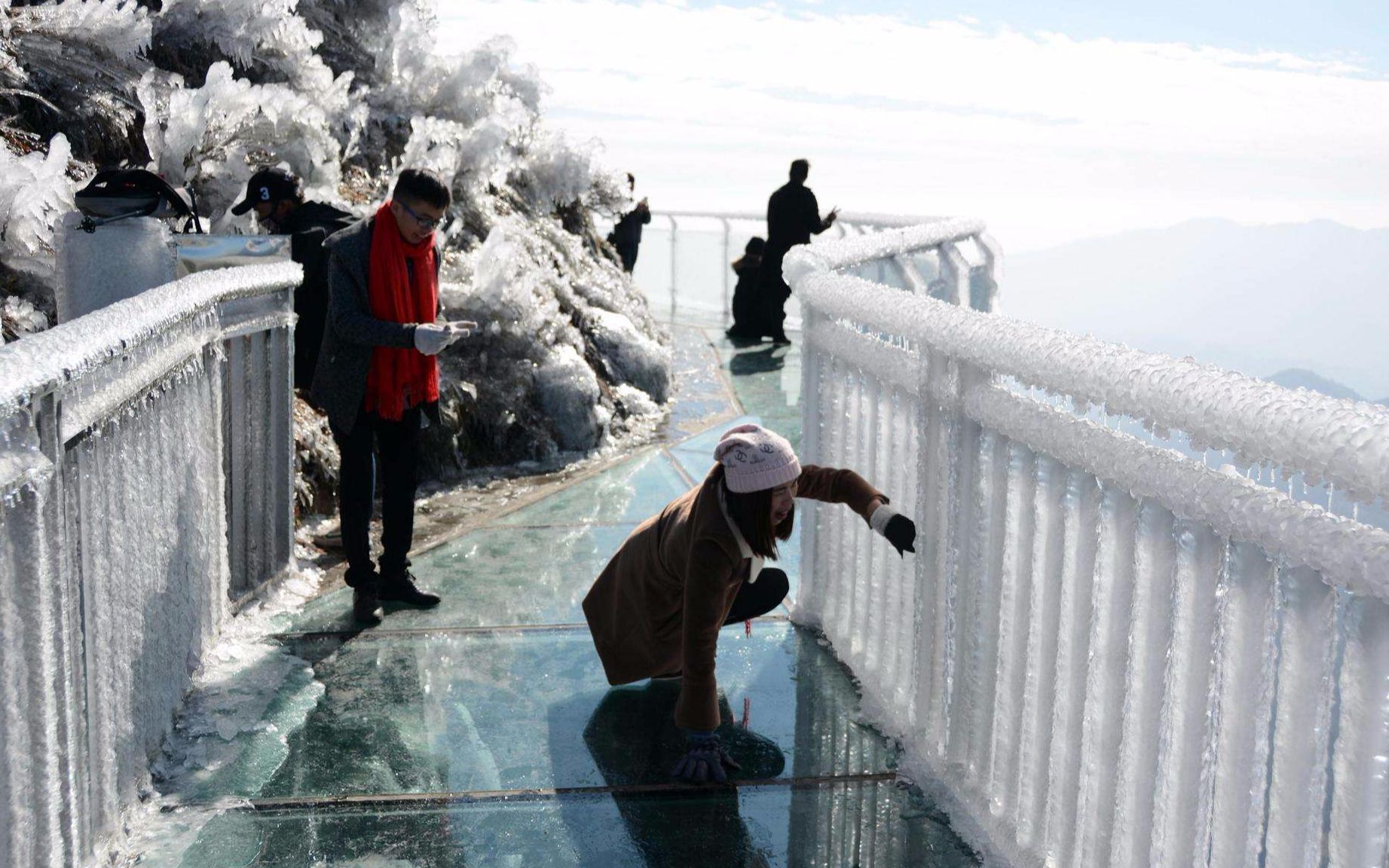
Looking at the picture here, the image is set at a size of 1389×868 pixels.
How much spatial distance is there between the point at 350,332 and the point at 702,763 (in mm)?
2104

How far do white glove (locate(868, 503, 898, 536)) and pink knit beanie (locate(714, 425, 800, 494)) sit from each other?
25 cm

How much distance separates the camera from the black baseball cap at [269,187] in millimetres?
5648

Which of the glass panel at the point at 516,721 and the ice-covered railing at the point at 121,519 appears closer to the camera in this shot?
the ice-covered railing at the point at 121,519

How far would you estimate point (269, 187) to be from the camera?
5652mm

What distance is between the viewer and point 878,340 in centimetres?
385

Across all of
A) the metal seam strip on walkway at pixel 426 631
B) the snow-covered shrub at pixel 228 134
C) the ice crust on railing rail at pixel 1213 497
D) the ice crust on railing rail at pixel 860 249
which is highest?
the snow-covered shrub at pixel 228 134

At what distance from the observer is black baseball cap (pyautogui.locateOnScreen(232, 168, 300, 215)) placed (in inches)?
222

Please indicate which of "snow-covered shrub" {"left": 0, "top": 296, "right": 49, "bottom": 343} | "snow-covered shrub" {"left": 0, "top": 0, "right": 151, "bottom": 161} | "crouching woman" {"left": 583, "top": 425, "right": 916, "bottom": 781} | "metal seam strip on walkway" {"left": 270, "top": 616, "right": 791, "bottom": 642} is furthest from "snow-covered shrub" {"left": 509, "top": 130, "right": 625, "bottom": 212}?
"crouching woman" {"left": 583, "top": 425, "right": 916, "bottom": 781}

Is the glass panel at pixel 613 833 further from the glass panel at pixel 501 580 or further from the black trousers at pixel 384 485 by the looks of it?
the black trousers at pixel 384 485

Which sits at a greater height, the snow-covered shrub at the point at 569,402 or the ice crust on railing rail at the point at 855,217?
the ice crust on railing rail at the point at 855,217

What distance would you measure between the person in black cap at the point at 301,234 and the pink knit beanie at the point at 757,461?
277 centimetres

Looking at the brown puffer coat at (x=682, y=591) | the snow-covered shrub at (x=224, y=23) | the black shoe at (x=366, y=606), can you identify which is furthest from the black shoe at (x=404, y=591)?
the snow-covered shrub at (x=224, y=23)

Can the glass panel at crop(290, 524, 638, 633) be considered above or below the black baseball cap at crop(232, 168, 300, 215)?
below

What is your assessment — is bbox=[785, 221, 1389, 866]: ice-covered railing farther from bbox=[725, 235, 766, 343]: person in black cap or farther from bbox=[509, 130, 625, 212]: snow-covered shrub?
bbox=[725, 235, 766, 343]: person in black cap
